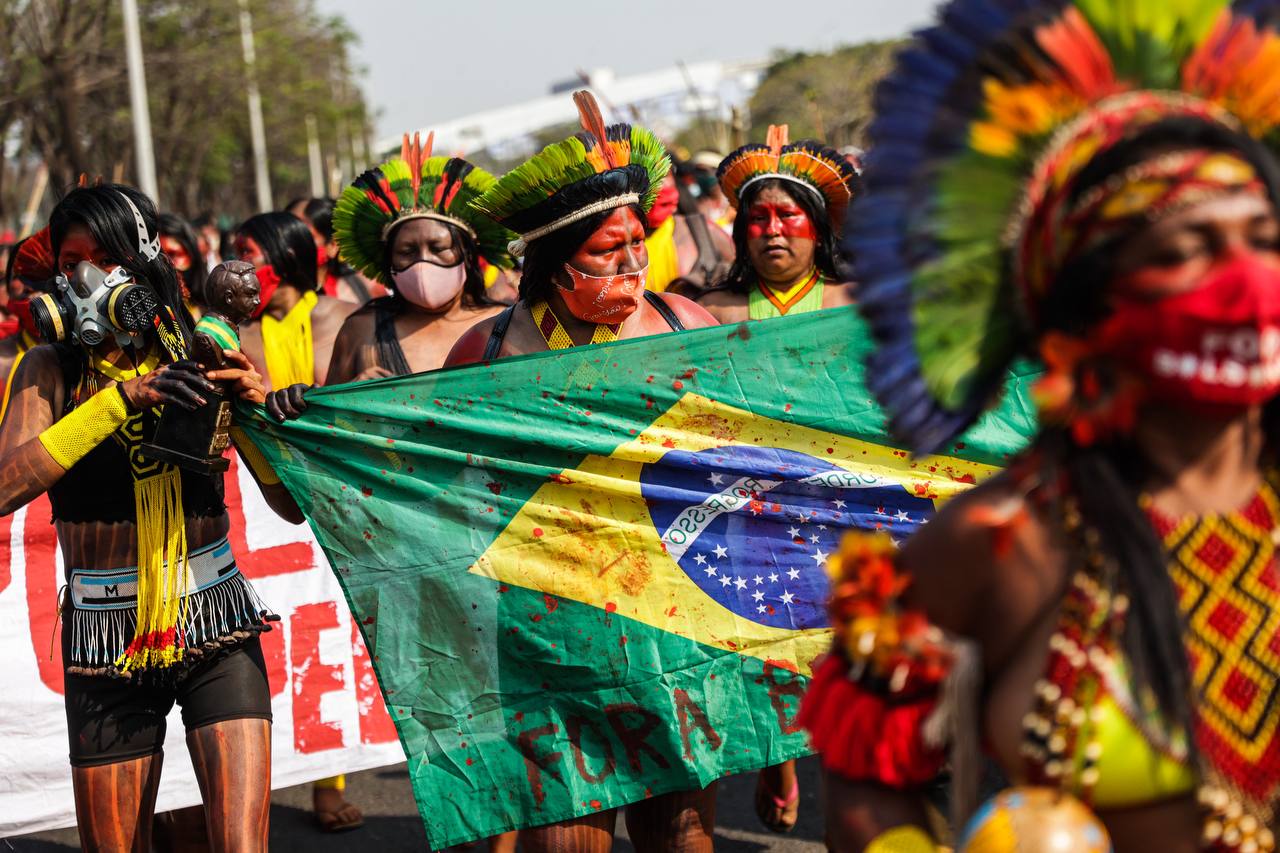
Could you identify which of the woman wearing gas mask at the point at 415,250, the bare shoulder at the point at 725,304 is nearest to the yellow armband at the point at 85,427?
the woman wearing gas mask at the point at 415,250

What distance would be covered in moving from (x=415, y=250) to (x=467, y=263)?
0.21m

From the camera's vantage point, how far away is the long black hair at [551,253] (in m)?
4.30

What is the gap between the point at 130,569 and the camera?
12.2 feet

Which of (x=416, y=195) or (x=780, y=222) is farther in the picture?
(x=780, y=222)

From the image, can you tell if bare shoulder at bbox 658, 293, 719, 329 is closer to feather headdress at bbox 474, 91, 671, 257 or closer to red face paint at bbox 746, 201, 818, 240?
feather headdress at bbox 474, 91, 671, 257

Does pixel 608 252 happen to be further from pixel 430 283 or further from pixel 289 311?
pixel 289 311

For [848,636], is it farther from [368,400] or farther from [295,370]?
[295,370]

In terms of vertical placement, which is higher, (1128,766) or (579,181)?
(579,181)

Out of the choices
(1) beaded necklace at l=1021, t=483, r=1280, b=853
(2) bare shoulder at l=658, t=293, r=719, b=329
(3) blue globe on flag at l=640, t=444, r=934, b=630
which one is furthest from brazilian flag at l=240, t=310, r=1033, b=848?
(1) beaded necklace at l=1021, t=483, r=1280, b=853

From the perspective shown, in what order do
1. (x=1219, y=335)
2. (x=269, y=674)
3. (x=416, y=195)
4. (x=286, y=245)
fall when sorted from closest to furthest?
(x=1219, y=335)
(x=269, y=674)
(x=416, y=195)
(x=286, y=245)

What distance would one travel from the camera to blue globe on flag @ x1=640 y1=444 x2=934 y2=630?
13.2 feet

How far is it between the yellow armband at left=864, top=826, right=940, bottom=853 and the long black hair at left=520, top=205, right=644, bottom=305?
2.55m

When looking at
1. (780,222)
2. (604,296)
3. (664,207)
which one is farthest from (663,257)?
(604,296)

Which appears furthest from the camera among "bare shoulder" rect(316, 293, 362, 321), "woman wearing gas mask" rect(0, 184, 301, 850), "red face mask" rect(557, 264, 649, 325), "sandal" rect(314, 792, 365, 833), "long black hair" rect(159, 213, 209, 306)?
"long black hair" rect(159, 213, 209, 306)
